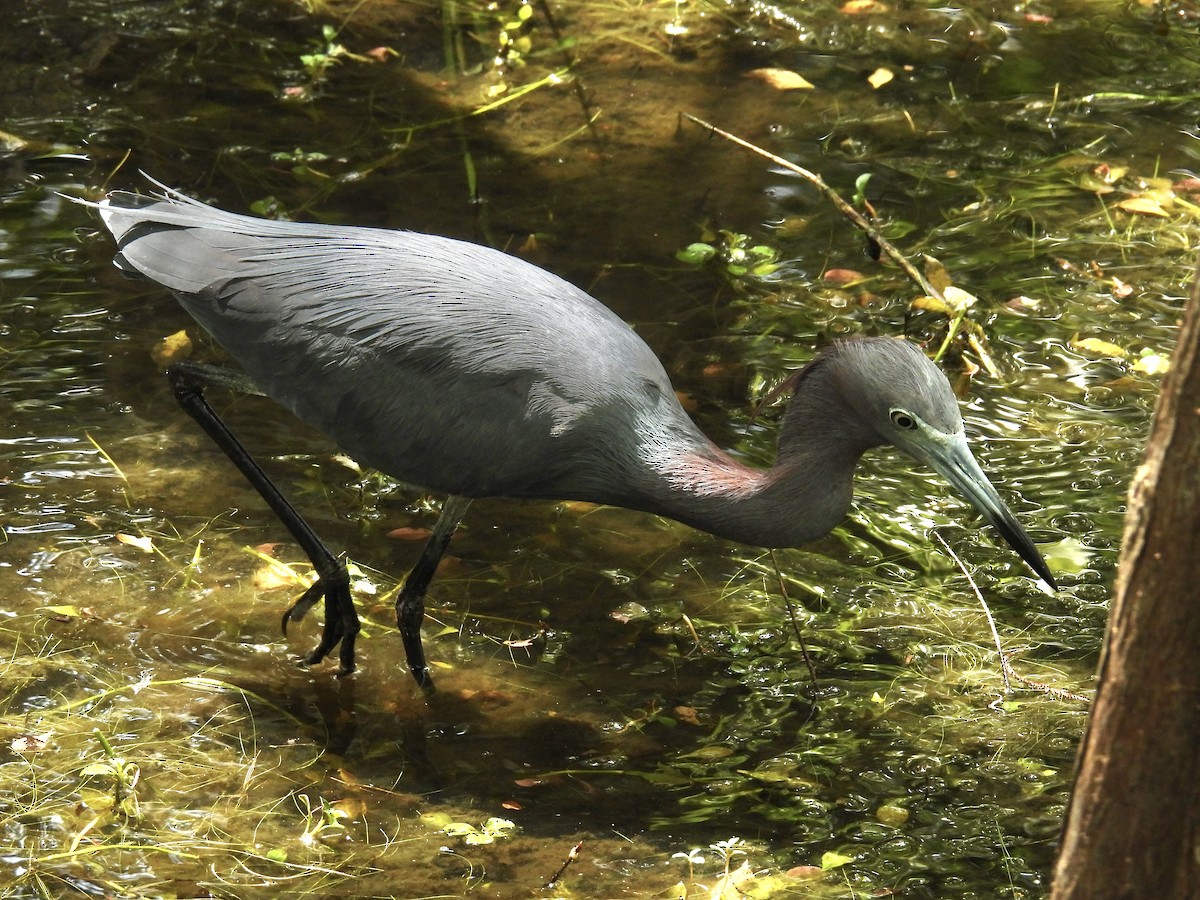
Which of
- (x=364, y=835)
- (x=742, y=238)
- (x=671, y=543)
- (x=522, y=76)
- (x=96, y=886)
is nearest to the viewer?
(x=96, y=886)

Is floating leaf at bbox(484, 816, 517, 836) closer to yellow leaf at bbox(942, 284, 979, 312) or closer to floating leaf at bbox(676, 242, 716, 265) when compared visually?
yellow leaf at bbox(942, 284, 979, 312)

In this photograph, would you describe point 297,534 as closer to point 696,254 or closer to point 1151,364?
point 696,254

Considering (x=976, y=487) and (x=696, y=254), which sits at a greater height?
(x=976, y=487)

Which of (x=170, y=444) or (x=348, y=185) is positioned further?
(x=348, y=185)

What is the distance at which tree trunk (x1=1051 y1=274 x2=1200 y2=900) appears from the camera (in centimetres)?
234

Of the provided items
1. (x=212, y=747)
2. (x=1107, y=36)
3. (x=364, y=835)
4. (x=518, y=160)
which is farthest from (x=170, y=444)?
(x=1107, y=36)

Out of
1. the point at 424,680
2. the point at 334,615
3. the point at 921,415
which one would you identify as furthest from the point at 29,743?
the point at 921,415

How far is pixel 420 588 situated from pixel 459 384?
70 cm

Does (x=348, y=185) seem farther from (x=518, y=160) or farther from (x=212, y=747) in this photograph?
(x=212, y=747)

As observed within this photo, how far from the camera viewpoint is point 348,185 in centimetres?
707

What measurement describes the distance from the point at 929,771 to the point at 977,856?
36 cm

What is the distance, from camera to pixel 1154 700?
244cm

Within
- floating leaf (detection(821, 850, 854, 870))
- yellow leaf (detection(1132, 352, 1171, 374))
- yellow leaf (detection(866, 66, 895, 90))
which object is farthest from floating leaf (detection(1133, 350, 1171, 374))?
floating leaf (detection(821, 850, 854, 870))

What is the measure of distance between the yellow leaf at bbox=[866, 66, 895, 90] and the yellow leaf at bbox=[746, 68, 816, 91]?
0.33 metres
